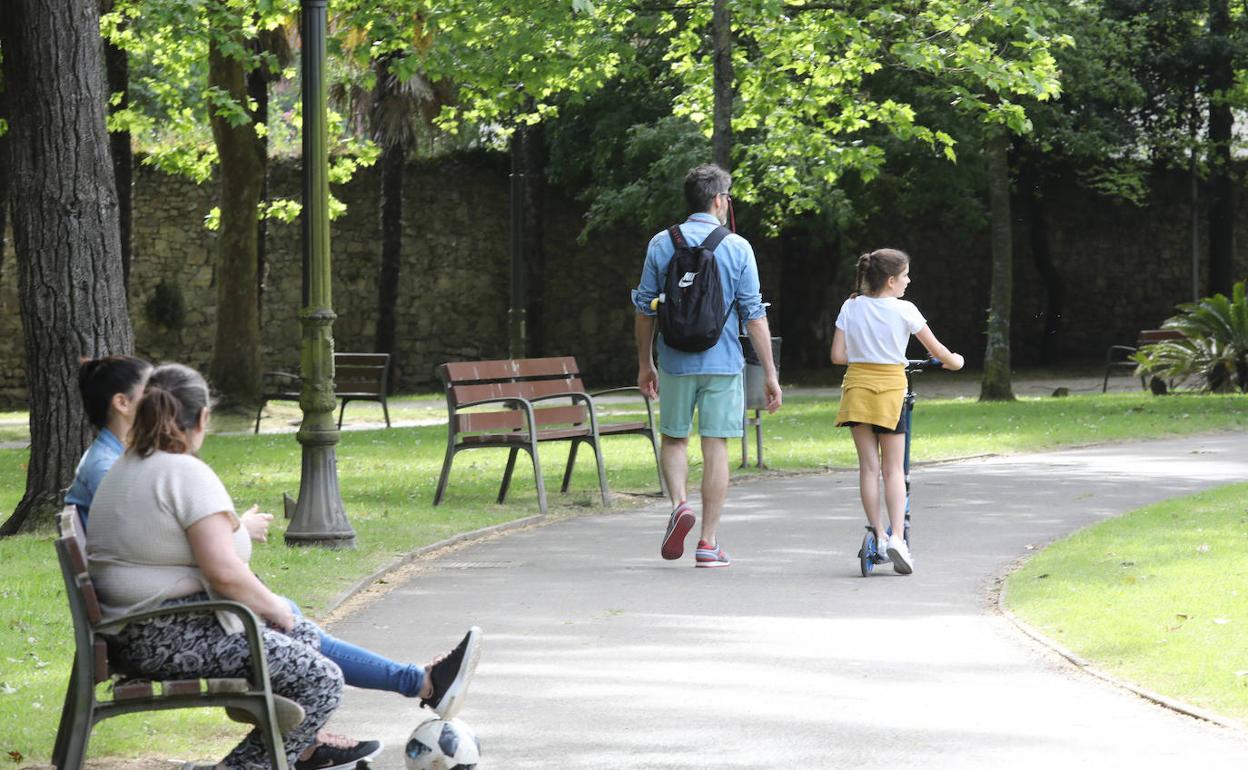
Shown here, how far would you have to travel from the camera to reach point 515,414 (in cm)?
1213

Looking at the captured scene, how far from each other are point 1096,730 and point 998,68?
12526 mm

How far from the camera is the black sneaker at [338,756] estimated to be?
4938 mm

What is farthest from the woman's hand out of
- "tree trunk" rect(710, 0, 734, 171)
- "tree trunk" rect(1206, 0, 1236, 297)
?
"tree trunk" rect(1206, 0, 1236, 297)

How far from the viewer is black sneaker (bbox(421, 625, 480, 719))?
4.90 metres

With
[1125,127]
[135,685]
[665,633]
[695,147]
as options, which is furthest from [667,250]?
[1125,127]

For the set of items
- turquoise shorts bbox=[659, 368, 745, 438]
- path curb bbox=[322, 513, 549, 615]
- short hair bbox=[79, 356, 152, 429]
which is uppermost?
short hair bbox=[79, 356, 152, 429]

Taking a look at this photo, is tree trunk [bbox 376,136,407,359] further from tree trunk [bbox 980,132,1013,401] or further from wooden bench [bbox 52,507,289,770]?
wooden bench [bbox 52,507,289,770]

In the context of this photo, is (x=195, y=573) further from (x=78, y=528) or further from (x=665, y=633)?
(x=665, y=633)

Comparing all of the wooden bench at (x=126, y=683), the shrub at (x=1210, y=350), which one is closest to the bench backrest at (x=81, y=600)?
the wooden bench at (x=126, y=683)

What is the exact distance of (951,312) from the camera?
120 ft

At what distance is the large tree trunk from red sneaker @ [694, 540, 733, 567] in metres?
3.82

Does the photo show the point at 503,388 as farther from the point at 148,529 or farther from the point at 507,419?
the point at 148,529

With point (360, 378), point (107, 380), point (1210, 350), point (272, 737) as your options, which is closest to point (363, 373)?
point (360, 378)

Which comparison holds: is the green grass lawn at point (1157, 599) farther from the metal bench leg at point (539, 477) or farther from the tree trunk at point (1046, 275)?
the tree trunk at point (1046, 275)
